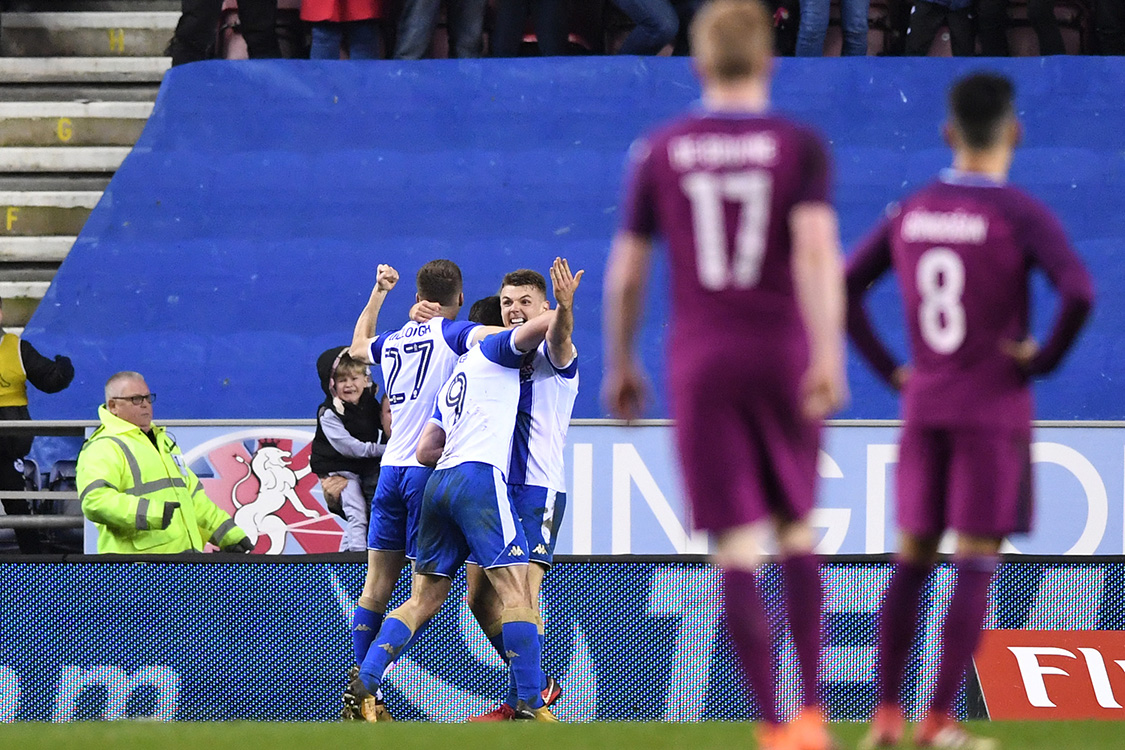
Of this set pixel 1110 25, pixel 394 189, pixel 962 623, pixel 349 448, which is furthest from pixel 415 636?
pixel 1110 25

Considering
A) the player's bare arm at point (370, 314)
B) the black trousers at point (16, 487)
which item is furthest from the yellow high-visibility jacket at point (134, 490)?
the player's bare arm at point (370, 314)

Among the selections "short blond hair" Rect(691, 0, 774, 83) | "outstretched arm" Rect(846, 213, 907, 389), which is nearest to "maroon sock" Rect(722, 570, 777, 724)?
"outstretched arm" Rect(846, 213, 907, 389)

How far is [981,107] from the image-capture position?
13.3ft

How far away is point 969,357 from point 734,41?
109 cm

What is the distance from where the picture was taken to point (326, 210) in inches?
464

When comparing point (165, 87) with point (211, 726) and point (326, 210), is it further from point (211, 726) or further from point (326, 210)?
point (211, 726)

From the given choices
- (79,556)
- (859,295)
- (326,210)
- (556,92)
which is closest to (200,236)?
(326,210)

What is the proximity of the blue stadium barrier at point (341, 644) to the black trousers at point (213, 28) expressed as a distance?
5.94 meters

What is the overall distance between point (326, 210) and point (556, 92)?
1.95 metres

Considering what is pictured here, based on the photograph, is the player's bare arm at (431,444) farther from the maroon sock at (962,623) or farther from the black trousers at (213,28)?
the black trousers at (213,28)

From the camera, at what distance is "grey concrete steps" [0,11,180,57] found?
1466 cm

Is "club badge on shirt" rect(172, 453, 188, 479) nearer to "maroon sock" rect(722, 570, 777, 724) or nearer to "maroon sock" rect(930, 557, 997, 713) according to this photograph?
"maroon sock" rect(930, 557, 997, 713)

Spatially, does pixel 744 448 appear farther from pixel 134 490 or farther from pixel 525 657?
pixel 134 490

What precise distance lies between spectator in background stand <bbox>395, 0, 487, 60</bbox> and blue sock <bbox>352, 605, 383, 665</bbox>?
6.17m
